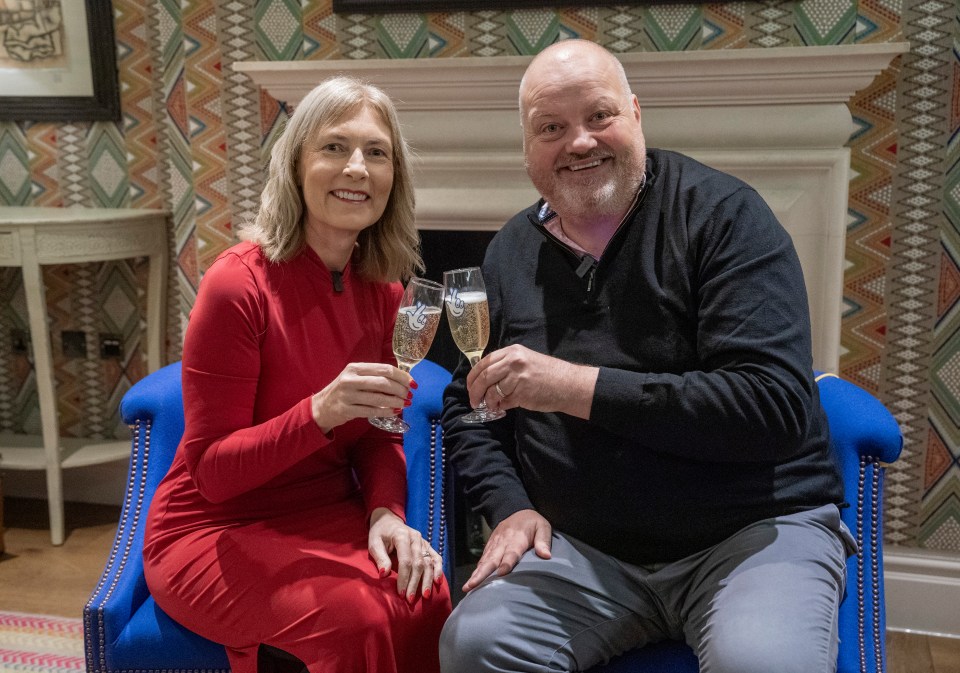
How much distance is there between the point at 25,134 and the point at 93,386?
3.03ft

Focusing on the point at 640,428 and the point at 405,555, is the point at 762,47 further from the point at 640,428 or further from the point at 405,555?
the point at 405,555

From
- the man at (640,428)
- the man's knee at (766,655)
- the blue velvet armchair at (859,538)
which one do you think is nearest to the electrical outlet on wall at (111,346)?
the man at (640,428)

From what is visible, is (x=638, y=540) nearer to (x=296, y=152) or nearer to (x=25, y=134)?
(x=296, y=152)

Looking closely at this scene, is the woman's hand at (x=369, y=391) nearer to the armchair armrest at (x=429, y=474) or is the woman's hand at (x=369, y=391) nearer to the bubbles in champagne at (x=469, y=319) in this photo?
the bubbles in champagne at (x=469, y=319)

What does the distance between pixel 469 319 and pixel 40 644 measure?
5.45ft

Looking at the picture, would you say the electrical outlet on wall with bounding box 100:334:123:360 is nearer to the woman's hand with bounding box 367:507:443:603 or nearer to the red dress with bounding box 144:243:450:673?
the red dress with bounding box 144:243:450:673

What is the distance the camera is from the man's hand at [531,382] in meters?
1.43

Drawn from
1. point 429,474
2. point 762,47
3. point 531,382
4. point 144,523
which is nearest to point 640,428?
point 531,382

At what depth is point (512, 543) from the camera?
1.56 meters

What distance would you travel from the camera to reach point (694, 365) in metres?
1.57

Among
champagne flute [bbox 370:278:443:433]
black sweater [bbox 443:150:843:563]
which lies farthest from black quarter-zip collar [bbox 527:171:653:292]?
champagne flute [bbox 370:278:443:433]

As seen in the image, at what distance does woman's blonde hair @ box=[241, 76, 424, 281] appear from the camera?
1.59 metres

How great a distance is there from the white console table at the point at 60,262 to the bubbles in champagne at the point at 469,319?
190 centimetres

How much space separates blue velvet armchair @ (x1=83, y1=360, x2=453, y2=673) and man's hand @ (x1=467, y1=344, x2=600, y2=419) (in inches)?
14.8
